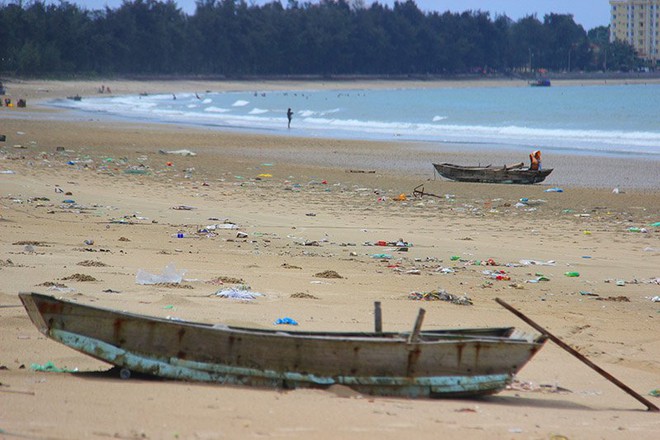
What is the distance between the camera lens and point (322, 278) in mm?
9492

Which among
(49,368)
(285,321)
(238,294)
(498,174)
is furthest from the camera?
(498,174)

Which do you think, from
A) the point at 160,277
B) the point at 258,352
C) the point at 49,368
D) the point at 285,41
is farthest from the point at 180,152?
the point at 285,41

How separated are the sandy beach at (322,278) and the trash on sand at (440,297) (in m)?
0.12

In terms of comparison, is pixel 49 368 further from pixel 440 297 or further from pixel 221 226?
pixel 221 226

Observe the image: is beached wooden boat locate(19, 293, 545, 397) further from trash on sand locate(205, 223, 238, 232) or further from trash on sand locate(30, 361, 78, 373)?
trash on sand locate(205, 223, 238, 232)

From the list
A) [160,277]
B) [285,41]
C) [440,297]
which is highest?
[285,41]

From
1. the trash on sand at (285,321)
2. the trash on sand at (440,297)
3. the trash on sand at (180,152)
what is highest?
the trash on sand at (180,152)

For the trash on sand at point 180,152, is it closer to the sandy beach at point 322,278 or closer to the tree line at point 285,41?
the sandy beach at point 322,278

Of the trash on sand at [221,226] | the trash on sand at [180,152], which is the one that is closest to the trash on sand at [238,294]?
the trash on sand at [221,226]

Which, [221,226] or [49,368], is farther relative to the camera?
[221,226]

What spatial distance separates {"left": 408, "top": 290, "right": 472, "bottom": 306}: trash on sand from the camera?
872 cm

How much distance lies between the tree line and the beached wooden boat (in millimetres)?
100645

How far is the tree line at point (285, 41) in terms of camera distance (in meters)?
115

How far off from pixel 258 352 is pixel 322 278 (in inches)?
151
